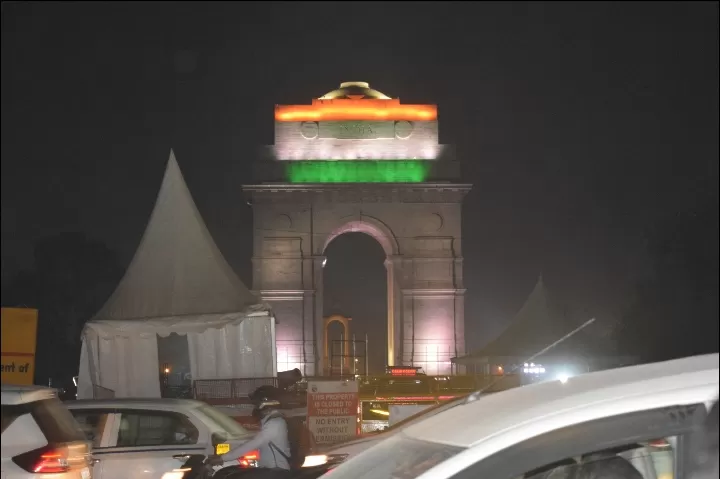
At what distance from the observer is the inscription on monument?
48.0 meters

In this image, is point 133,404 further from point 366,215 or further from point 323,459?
point 366,215

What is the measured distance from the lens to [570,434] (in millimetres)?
2812

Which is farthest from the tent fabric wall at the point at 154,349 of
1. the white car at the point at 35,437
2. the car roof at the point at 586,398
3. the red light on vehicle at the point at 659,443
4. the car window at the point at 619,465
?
the red light on vehicle at the point at 659,443

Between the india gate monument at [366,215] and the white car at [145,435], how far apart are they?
3580cm

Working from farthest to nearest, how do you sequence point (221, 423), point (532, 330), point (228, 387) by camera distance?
point (532, 330) < point (228, 387) < point (221, 423)

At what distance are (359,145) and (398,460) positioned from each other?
44.7 m

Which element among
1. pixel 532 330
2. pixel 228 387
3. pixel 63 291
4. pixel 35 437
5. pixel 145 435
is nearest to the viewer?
pixel 35 437

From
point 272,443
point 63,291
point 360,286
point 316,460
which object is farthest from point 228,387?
point 360,286

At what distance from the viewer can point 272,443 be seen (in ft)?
30.2

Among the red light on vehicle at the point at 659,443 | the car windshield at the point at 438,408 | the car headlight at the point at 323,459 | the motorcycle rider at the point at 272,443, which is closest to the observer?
the red light on vehicle at the point at 659,443

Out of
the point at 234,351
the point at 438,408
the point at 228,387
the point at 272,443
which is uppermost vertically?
the point at 234,351

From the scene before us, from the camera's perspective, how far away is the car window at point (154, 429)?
Result: 10.9 m

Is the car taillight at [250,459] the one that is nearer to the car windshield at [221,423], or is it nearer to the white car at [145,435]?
the white car at [145,435]

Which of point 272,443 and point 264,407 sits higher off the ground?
point 264,407
